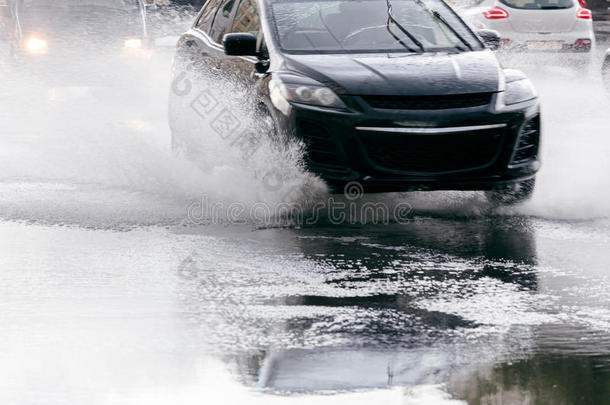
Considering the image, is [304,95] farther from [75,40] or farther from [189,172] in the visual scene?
[75,40]

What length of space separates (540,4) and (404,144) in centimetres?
1104

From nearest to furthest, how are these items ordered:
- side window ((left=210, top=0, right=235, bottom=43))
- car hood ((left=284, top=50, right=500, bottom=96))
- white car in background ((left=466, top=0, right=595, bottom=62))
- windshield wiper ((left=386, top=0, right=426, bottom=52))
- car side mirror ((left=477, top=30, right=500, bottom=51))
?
car hood ((left=284, top=50, right=500, bottom=96)) < windshield wiper ((left=386, top=0, right=426, bottom=52)) < car side mirror ((left=477, top=30, right=500, bottom=51)) < side window ((left=210, top=0, right=235, bottom=43)) < white car in background ((left=466, top=0, right=595, bottom=62))

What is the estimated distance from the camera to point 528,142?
8617 millimetres

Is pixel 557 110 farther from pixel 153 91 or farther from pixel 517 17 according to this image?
pixel 153 91

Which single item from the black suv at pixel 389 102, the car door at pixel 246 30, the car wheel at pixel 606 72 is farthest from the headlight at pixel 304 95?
the car wheel at pixel 606 72

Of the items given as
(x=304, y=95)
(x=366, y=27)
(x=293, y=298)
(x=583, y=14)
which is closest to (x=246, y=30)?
(x=366, y=27)

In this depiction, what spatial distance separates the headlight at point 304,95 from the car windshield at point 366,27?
72 centimetres

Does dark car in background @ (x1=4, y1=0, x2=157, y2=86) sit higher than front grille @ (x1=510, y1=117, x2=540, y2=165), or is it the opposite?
front grille @ (x1=510, y1=117, x2=540, y2=165)

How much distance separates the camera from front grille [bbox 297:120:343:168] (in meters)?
8.12

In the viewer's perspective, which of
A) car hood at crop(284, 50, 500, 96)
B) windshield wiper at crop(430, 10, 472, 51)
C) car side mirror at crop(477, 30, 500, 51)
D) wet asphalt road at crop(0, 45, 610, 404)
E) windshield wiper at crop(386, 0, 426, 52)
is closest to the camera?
wet asphalt road at crop(0, 45, 610, 404)

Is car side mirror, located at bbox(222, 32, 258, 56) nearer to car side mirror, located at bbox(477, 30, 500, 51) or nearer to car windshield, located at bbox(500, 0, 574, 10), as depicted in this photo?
car side mirror, located at bbox(477, 30, 500, 51)

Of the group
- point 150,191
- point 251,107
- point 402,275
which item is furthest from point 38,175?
point 402,275

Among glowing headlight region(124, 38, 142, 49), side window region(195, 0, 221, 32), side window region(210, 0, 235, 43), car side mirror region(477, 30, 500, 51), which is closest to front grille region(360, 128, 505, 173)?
car side mirror region(477, 30, 500, 51)

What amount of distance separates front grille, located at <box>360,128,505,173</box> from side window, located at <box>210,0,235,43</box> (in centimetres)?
262
